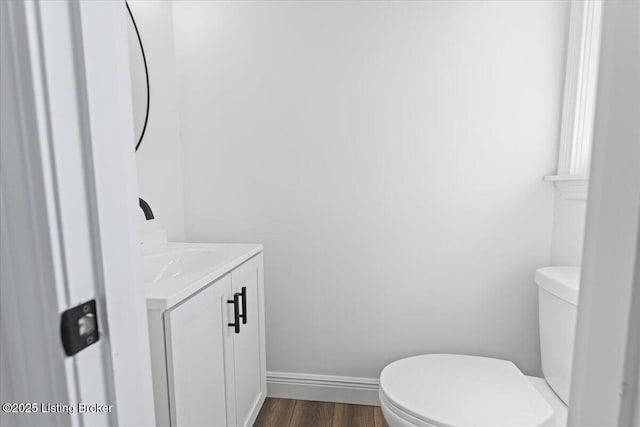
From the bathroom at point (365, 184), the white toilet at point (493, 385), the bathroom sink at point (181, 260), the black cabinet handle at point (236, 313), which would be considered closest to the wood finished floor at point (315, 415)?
the bathroom at point (365, 184)

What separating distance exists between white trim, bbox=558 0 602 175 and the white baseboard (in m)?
1.24

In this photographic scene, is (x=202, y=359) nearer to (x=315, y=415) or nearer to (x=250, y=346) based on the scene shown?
(x=250, y=346)

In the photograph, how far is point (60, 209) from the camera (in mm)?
326

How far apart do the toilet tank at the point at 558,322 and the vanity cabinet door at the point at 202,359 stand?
1.07m

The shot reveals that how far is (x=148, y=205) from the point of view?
1251 millimetres

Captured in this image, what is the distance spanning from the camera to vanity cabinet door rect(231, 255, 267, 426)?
114cm

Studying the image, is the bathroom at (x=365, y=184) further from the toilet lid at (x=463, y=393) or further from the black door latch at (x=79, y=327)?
the black door latch at (x=79, y=327)

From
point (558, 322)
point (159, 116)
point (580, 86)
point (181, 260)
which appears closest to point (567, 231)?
point (558, 322)

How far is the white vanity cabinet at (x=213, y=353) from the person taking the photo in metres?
0.74

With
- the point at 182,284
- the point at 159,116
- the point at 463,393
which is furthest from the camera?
the point at 159,116

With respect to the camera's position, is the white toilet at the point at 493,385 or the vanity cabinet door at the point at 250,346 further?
the vanity cabinet door at the point at 250,346

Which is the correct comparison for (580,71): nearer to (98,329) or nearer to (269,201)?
(269,201)

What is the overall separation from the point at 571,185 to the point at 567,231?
7.1 inches

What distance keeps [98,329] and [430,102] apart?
1.36 m
